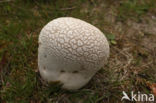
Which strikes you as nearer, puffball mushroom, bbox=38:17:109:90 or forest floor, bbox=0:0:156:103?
puffball mushroom, bbox=38:17:109:90

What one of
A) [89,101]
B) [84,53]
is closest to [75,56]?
[84,53]

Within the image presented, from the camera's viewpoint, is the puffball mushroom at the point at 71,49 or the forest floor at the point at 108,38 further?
the forest floor at the point at 108,38

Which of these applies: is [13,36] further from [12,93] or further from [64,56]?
[64,56]

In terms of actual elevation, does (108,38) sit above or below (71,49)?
below

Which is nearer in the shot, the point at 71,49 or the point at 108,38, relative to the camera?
the point at 71,49
